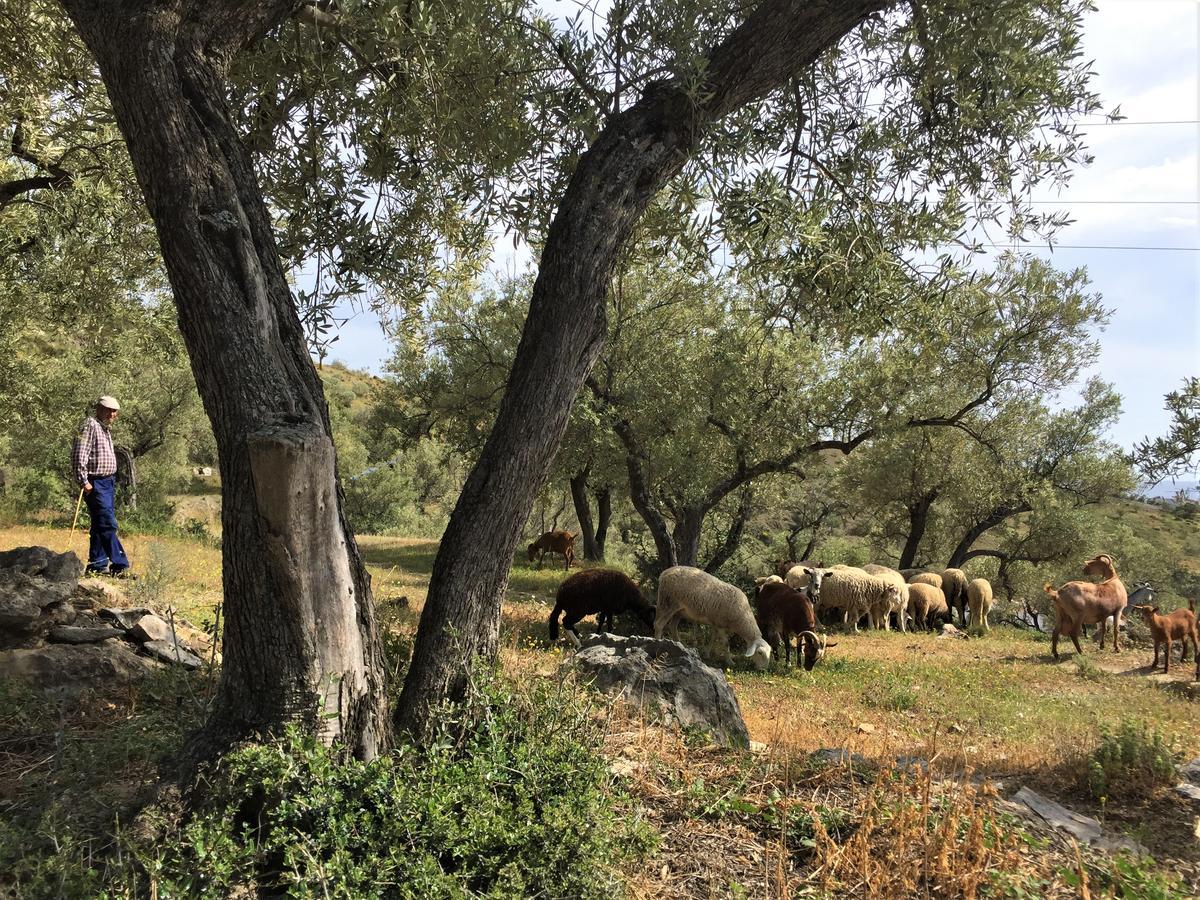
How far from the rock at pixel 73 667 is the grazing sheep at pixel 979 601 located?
70.5 feet

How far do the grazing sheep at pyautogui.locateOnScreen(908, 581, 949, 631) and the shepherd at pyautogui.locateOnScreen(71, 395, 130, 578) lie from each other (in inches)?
764

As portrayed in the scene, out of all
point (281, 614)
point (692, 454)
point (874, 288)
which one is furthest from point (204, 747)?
point (692, 454)

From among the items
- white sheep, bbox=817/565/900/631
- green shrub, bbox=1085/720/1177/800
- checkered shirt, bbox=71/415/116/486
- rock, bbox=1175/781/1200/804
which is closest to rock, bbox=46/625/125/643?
checkered shirt, bbox=71/415/116/486

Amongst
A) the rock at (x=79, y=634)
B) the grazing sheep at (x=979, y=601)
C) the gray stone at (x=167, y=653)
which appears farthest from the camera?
the grazing sheep at (x=979, y=601)

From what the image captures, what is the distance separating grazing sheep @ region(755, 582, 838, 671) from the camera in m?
13.3

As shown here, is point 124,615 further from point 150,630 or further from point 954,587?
point 954,587

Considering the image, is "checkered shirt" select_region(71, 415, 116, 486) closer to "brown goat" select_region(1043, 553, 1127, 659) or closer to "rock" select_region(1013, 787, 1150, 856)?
"rock" select_region(1013, 787, 1150, 856)

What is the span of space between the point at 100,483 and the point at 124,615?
433 centimetres

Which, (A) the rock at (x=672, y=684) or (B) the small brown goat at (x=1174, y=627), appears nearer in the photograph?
(A) the rock at (x=672, y=684)

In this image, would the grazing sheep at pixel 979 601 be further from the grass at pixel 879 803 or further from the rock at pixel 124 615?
the rock at pixel 124 615

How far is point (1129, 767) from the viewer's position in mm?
5473

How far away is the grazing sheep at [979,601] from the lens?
70.6 feet

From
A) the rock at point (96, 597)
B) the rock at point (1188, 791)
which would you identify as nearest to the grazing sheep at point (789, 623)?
the rock at point (1188, 791)

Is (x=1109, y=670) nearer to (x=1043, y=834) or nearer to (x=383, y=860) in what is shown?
(x=1043, y=834)
